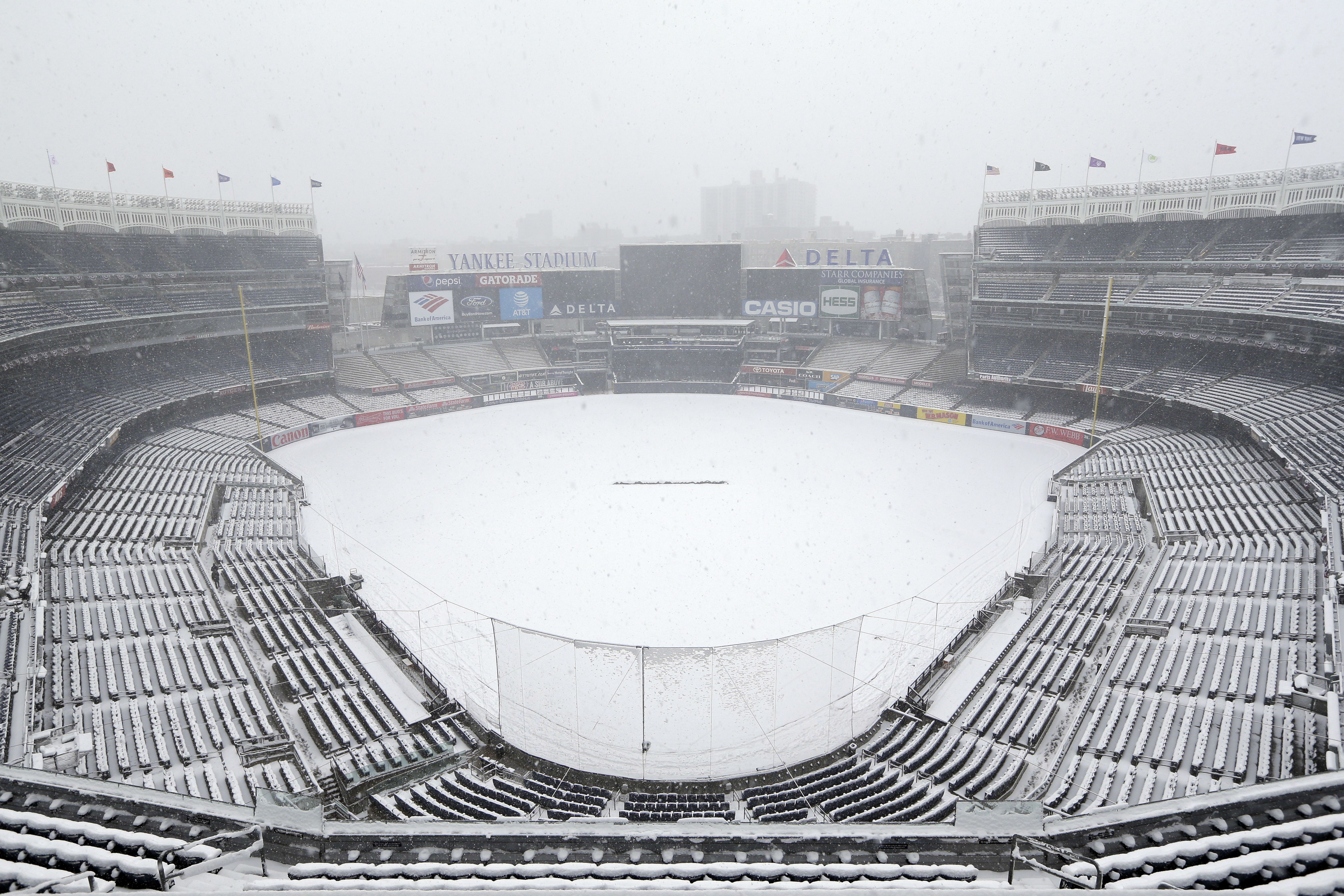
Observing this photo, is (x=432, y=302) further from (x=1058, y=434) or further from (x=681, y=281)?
(x=1058, y=434)

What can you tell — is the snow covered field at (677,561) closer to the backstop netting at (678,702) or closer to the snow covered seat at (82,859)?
the backstop netting at (678,702)

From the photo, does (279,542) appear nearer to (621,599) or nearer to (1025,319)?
(621,599)

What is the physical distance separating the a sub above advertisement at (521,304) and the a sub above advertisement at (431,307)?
11.2 feet

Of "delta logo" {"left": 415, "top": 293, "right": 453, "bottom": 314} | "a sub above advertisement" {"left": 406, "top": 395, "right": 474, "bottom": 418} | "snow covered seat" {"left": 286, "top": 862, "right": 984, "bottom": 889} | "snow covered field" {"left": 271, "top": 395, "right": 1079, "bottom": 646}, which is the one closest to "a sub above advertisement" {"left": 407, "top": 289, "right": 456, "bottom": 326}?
"delta logo" {"left": 415, "top": 293, "right": 453, "bottom": 314}

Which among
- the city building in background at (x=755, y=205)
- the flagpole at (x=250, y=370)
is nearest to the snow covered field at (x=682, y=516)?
the flagpole at (x=250, y=370)

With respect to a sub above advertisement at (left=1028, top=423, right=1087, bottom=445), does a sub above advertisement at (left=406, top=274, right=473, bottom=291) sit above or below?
above

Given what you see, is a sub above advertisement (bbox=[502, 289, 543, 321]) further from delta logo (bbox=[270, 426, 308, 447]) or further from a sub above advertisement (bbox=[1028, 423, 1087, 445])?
a sub above advertisement (bbox=[1028, 423, 1087, 445])

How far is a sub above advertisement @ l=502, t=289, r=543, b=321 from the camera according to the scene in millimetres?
50906

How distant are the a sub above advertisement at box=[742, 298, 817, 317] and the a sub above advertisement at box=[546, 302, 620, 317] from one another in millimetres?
9329

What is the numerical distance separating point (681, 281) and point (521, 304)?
443 inches

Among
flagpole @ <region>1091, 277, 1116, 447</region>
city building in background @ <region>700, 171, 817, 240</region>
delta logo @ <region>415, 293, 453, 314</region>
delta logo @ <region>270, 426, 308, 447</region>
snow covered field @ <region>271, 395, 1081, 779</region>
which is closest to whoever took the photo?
snow covered field @ <region>271, 395, 1081, 779</region>

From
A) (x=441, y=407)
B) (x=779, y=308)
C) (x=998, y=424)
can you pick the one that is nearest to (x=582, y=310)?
(x=441, y=407)

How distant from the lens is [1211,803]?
5789mm

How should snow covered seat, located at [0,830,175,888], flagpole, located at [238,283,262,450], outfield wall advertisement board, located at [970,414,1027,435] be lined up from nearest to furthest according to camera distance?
snow covered seat, located at [0,830,175,888] < flagpole, located at [238,283,262,450] < outfield wall advertisement board, located at [970,414,1027,435]
